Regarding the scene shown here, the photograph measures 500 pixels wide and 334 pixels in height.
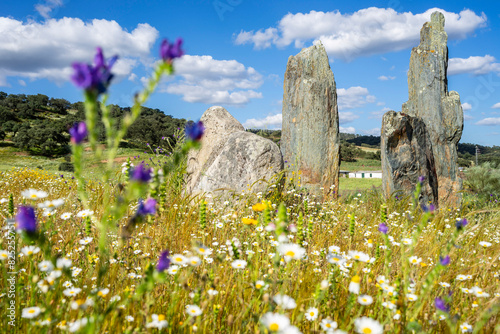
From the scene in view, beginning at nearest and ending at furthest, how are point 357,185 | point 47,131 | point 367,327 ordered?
point 367,327 < point 357,185 < point 47,131

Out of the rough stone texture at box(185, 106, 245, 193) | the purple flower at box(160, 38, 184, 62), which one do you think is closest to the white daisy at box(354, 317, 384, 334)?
the purple flower at box(160, 38, 184, 62)

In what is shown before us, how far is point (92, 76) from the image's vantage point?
104 cm

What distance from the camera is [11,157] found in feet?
79.4

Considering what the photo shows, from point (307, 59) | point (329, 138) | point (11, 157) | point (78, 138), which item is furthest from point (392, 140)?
point (11, 157)

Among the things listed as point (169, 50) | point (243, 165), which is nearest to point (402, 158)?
point (243, 165)

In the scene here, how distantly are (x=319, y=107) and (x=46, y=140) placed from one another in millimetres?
26084

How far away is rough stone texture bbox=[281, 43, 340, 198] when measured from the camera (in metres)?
8.18

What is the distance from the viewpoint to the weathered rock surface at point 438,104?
9.86m

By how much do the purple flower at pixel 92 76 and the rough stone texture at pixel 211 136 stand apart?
6020 millimetres

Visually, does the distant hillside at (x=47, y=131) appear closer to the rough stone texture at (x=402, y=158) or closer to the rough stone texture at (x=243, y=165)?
the rough stone texture at (x=402, y=158)

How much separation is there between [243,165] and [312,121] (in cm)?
300

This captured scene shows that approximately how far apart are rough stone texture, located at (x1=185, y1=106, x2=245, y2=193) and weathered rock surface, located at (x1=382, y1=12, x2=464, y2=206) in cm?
581

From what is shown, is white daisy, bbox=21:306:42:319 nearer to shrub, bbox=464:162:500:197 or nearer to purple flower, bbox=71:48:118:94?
purple flower, bbox=71:48:118:94

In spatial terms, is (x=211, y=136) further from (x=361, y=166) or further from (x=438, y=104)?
(x=361, y=166)
